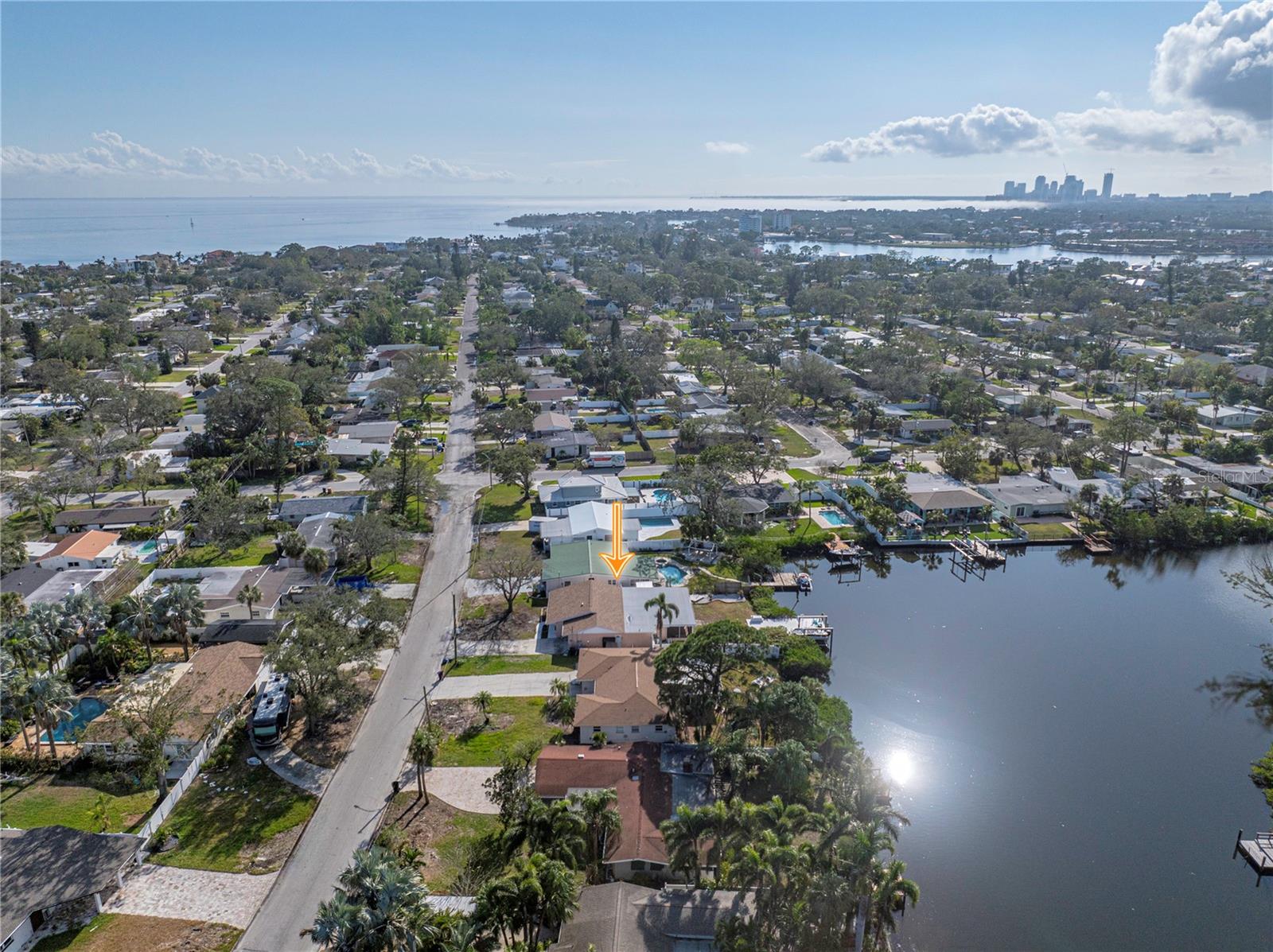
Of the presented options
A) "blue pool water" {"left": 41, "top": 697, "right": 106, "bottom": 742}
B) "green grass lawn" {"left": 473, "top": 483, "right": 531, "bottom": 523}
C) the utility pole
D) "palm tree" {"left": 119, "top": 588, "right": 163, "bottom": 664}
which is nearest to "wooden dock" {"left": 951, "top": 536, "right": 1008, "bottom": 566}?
"green grass lawn" {"left": 473, "top": 483, "right": 531, "bottom": 523}

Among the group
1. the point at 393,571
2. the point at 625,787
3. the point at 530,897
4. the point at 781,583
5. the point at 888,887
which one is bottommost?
the point at 781,583

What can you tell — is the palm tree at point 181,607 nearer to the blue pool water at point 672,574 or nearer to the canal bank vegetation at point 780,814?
the canal bank vegetation at point 780,814

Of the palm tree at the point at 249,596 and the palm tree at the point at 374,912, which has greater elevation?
the palm tree at the point at 374,912

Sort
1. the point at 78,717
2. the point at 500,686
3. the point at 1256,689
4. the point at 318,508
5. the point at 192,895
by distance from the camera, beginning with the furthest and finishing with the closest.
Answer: the point at 318,508 → the point at 1256,689 → the point at 500,686 → the point at 78,717 → the point at 192,895

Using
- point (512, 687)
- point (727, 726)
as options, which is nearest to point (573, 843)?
point (727, 726)

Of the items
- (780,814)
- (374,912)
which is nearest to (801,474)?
(780,814)

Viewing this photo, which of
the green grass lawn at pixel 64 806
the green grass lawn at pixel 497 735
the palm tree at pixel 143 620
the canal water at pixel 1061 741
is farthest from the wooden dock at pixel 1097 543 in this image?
the palm tree at pixel 143 620

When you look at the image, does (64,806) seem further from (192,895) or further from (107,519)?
(107,519)

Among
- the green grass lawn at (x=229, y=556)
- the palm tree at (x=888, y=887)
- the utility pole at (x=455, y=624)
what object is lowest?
the utility pole at (x=455, y=624)
